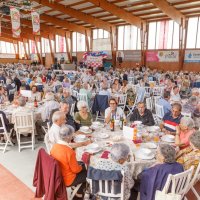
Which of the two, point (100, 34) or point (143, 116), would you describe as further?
point (100, 34)

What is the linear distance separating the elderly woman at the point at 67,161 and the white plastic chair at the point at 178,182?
1007 millimetres

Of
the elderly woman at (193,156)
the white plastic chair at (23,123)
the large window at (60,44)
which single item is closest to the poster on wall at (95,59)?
the large window at (60,44)

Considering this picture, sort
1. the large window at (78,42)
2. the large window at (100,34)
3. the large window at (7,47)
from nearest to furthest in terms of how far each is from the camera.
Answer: the large window at (100,34) < the large window at (78,42) < the large window at (7,47)

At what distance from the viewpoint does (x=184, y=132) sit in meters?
3.33

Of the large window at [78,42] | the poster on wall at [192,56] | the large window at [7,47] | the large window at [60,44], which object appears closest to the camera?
the poster on wall at [192,56]

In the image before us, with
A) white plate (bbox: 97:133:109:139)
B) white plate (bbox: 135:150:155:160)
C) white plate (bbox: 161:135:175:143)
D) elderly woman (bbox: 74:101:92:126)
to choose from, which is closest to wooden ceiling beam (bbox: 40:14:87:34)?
elderly woman (bbox: 74:101:92:126)

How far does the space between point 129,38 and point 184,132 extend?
16.8 metres

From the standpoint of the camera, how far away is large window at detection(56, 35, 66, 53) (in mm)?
25144

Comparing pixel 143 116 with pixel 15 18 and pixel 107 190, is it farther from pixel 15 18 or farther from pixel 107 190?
pixel 15 18

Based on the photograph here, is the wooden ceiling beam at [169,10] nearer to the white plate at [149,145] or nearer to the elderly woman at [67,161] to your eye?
the white plate at [149,145]

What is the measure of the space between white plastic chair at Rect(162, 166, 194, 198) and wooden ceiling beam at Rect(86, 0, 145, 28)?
12652 mm

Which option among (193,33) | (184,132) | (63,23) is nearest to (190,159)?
(184,132)

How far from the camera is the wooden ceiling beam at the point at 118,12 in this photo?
535 inches

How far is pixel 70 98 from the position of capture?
596 centimetres
